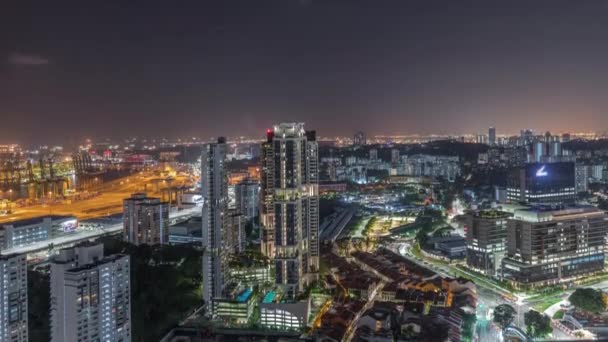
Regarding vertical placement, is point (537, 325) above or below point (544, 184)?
below

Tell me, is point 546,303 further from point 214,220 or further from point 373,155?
point 373,155

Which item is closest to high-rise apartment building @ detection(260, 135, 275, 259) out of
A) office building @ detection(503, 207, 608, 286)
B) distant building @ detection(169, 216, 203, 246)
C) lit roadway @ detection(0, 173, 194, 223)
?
distant building @ detection(169, 216, 203, 246)

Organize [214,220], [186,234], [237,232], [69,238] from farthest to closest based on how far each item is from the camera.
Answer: [186,234] → [69,238] → [237,232] → [214,220]

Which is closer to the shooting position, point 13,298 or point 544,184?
point 13,298

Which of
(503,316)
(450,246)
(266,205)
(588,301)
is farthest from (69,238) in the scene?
(588,301)

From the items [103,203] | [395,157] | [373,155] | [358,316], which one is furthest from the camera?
[373,155]

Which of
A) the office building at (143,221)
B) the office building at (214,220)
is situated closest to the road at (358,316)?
Answer: the office building at (214,220)

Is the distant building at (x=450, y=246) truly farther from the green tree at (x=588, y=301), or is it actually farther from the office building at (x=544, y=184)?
the green tree at (x=588, y=301)

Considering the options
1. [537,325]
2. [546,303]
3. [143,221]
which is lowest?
[546,303]
